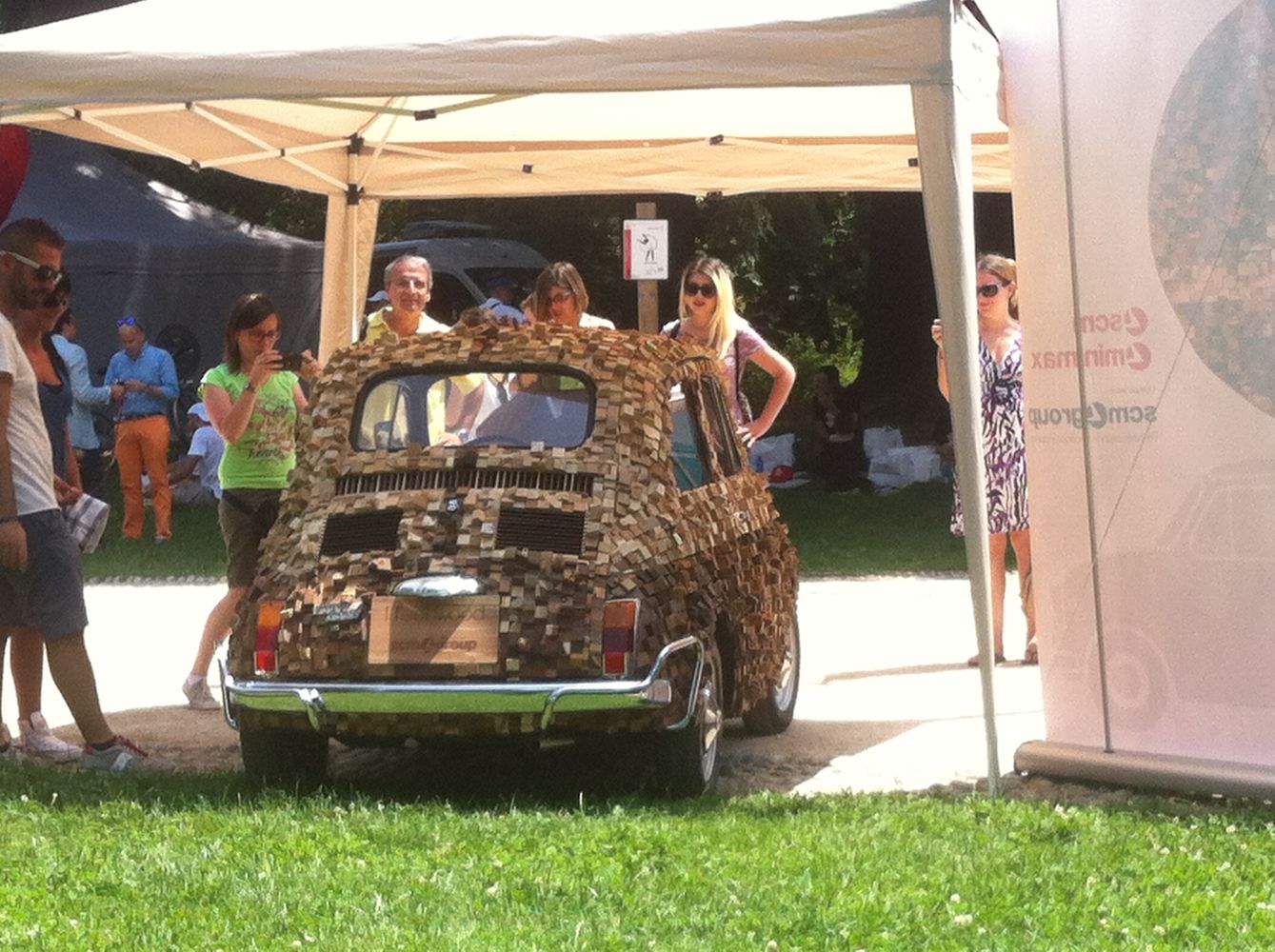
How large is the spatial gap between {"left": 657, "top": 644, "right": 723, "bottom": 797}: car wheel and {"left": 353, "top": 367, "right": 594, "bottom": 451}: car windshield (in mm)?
930

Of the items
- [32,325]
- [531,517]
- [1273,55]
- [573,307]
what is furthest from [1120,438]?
[32,325]

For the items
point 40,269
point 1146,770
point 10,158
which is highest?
point 10,158

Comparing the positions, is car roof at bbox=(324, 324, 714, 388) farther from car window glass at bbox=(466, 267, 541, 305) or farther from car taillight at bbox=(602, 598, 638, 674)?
car window glass at bbox=(466, 267, 541, 305)

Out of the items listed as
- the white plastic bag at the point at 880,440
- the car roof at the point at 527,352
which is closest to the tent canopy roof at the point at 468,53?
the car roof at the point at 527,352

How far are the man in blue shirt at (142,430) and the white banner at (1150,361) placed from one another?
1263 centimetres

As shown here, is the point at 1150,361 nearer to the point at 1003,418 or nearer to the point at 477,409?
the point at 477,409

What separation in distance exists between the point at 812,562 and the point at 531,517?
9.87 metres

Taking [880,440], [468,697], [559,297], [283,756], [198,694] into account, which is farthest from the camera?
[880,440]

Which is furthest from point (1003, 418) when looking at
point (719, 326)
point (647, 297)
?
point (647, 297)

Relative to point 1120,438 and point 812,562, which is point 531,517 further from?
point 812,562

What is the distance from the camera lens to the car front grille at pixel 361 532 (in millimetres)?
7117

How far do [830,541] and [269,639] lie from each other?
39.1ft

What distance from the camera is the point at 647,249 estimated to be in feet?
47.4

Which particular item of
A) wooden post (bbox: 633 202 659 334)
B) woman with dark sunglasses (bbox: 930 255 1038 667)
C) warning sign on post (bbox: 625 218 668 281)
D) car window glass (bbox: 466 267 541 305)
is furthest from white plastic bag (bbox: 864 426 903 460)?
woman with dark sunglasses (bbox: 930 255 1038 667)
